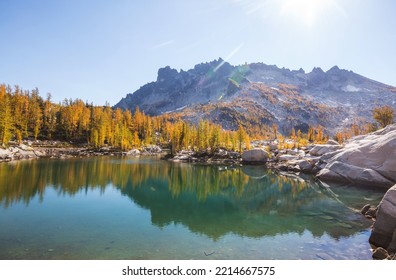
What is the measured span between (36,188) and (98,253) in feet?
89.0

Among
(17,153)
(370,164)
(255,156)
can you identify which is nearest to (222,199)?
(370,164)

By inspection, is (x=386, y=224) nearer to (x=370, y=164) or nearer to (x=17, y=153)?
(x=370, y=164)

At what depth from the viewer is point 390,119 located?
91.2 metres

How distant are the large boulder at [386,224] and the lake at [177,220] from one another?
0.97 metres

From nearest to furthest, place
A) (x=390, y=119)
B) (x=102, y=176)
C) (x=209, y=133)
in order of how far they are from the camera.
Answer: (x=102, y=176), (x=390, y=119), (x=209, y=133)

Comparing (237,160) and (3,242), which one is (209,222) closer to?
(3,242)

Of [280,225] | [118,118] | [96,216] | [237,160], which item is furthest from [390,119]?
[118,118]

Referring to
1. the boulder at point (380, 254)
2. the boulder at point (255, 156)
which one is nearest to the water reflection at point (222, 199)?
the boulder at point (380, 254)

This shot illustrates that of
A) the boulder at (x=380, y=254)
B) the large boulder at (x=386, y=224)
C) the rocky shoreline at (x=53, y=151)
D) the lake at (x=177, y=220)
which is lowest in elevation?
the lake at (x=177, y=220)

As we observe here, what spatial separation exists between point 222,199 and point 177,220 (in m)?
12.4

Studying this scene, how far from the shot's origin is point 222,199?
35938 mm

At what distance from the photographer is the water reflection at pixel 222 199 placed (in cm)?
2325

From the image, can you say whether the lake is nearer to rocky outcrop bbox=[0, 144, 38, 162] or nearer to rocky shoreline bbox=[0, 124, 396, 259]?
rocky shoreline bbox=[0, 124, 396, 259]

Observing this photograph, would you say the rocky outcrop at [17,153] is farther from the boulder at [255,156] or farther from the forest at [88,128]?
the boulder at [255,156]
